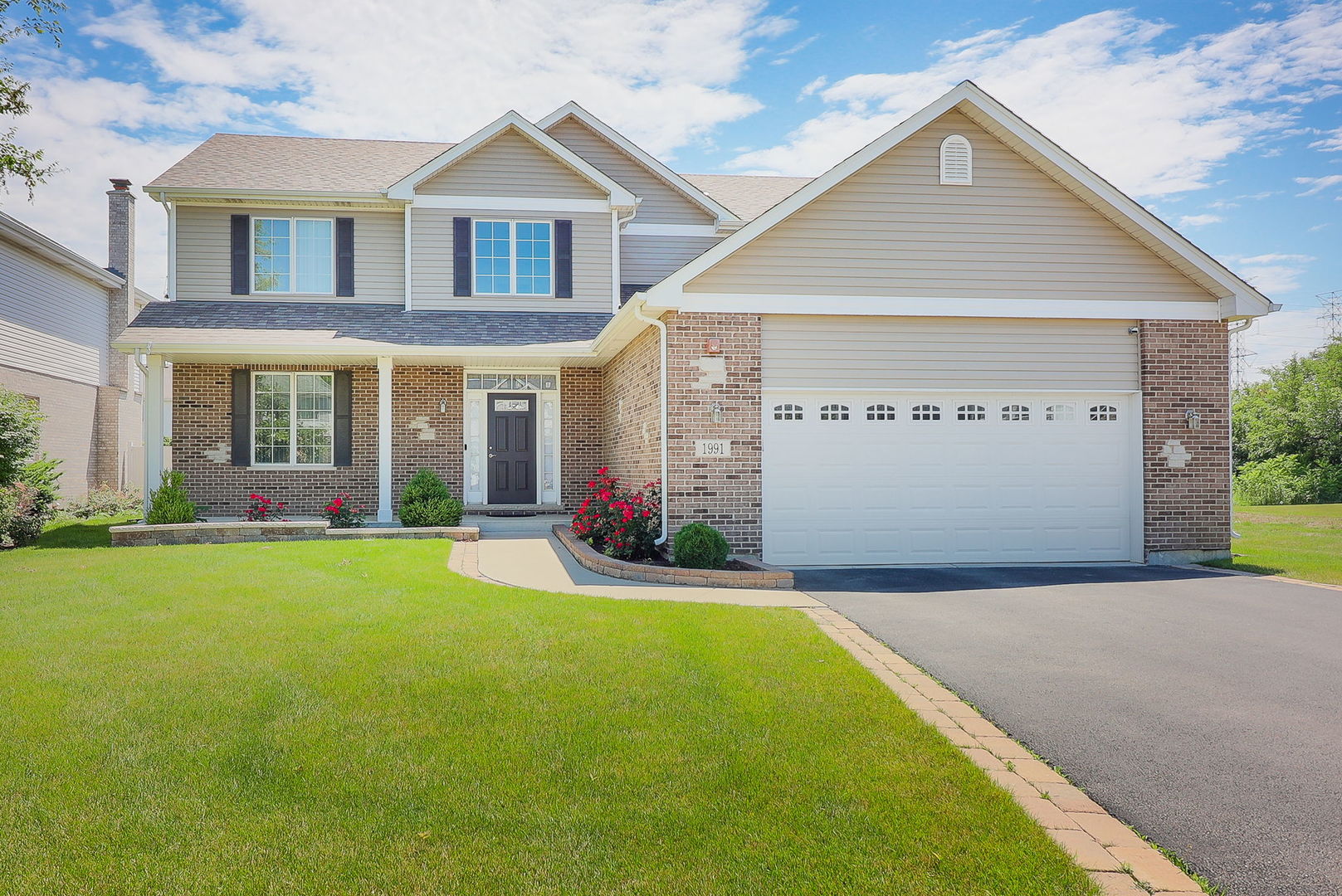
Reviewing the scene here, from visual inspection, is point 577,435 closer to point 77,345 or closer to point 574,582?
point 574,582

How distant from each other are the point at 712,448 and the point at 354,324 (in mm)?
7560

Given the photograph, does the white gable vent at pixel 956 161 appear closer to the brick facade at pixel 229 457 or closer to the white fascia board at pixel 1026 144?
the white fascia board at pixel 1026 144

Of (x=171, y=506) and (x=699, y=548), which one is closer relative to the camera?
(x=699, y=548)

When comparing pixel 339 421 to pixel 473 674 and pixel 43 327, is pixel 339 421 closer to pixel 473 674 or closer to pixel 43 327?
pixel 43 327

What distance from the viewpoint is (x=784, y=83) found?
12.9 metres

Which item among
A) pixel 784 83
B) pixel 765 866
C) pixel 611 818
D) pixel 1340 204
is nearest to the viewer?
pixel 765 866

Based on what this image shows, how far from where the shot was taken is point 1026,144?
10398 millimetres

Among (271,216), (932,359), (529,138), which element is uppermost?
(529,138)

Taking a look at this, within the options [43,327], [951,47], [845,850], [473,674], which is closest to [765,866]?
[845,850]

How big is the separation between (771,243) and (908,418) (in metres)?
2.87

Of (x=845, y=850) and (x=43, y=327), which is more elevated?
(x=43, y=327)

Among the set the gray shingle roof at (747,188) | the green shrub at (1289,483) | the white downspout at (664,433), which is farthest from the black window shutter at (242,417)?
the green shrub at (1289,483)

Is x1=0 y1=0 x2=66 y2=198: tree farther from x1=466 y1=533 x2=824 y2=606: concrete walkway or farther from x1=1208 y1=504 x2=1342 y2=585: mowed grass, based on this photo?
x1=1208 y1=504 x2=1342 y2=585: mowed grass

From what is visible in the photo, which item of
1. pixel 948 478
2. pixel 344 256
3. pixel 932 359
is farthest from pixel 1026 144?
pixel 344 256
